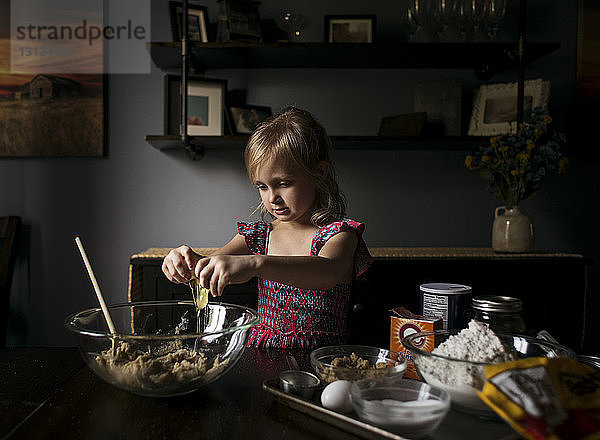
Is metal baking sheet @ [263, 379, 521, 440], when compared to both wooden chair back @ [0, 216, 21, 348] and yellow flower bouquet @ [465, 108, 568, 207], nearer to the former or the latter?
yellow flower bouquet @ [465, 108, 568, 207]

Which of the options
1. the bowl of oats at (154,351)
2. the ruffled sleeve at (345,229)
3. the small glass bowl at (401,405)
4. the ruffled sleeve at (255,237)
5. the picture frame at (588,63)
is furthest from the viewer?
the picture frame at (588,63)

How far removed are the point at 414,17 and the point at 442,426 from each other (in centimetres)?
189

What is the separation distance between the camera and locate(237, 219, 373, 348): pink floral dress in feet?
4.24

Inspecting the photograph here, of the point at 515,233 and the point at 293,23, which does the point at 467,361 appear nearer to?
the point at 515,233

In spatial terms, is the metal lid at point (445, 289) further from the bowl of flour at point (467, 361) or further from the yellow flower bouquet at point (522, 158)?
the yellow flower bouquet at point (522, 158)

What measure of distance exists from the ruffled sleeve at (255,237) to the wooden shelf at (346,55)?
0.91 metres

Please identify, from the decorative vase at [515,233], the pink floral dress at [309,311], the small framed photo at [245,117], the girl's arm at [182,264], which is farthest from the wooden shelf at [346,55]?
the girl's arm at [182,264]

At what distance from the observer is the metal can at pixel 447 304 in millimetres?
920

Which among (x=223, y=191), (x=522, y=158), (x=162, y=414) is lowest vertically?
(x=162, y=414)

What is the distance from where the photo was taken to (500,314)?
886 mm

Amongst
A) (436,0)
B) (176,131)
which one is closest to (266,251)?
(176,131)

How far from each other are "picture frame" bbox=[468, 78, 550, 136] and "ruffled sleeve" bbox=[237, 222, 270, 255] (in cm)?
123

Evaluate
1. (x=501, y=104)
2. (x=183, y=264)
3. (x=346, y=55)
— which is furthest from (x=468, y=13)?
(x=183, y=264)

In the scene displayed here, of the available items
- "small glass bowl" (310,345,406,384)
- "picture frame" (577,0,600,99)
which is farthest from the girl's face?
"picture frame" (577,0,600,99)
